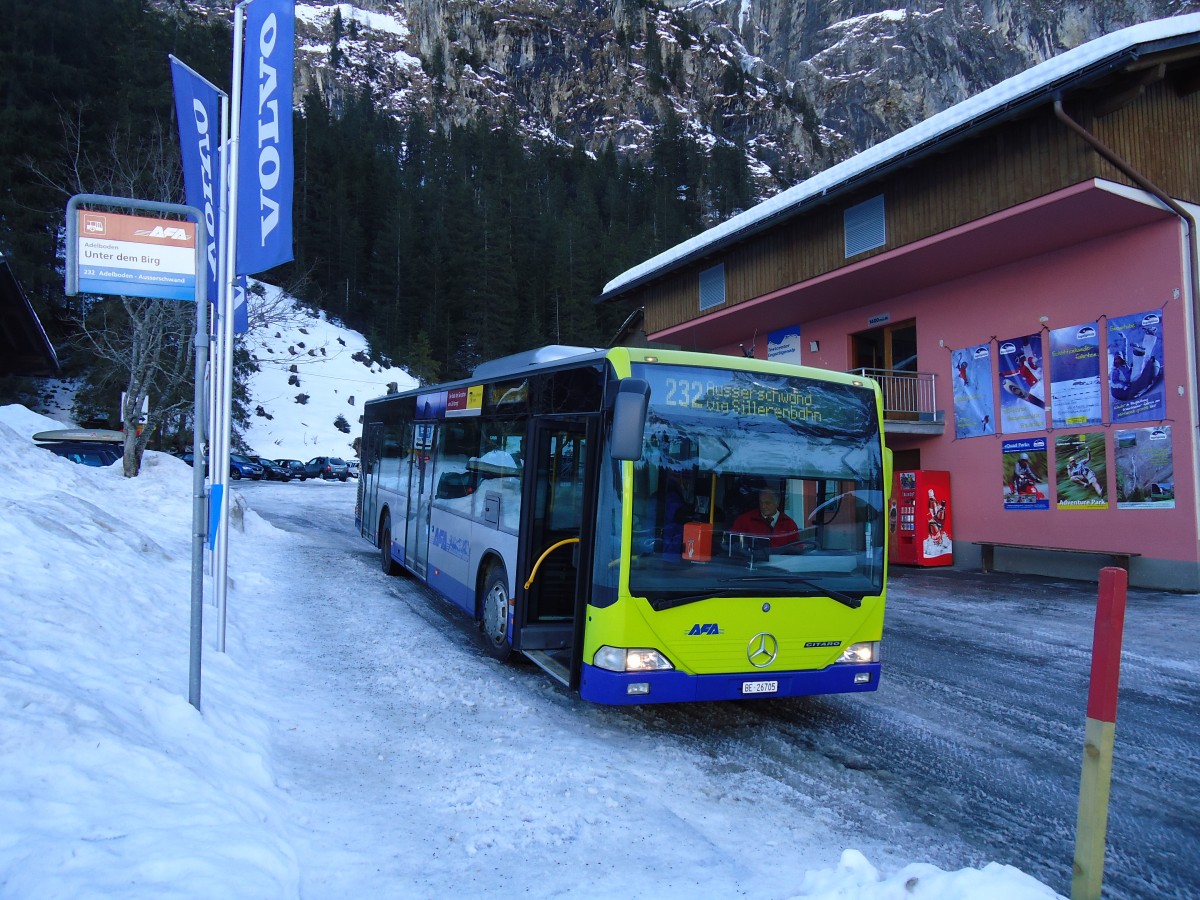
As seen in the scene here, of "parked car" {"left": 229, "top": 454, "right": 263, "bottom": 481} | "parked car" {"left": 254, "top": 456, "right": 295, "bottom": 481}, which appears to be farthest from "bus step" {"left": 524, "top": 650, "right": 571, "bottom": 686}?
"parked car" {"left": 254, "top": 456, "right": 295, "bottom": 481}

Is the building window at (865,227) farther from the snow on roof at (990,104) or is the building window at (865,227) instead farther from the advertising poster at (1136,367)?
the advertising poster at (1136,367)

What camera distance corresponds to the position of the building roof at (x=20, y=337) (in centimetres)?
1469

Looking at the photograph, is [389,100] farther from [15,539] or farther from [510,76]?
[15,539]

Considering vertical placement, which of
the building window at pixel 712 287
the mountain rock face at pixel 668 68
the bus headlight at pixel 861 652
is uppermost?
the mountain rock face at pixel 668 68

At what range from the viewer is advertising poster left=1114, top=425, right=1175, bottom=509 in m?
13.2

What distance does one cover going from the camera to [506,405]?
773cm

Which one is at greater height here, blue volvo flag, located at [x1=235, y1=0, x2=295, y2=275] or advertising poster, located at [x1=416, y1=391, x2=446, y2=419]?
blue volvo flag, located at [x1=235, y1=0, x2=295, y2=275]

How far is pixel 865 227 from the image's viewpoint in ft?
57.6

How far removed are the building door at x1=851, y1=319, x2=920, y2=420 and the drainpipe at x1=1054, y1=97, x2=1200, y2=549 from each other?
216 inches

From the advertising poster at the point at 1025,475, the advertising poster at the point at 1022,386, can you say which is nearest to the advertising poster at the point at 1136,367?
the advertising poster at the point at 1022,386

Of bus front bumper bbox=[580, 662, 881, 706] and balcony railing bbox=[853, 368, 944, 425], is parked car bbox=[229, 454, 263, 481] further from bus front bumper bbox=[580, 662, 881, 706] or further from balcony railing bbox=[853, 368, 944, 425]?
bus front bumper bbox=[580, 662, 881, 706]

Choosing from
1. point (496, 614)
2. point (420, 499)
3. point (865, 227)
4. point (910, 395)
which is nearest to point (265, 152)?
point (496, 614)

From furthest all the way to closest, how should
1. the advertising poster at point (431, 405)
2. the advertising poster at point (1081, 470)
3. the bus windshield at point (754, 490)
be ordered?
1. the advertising poster at point (1081, 470)
2. the advertising poster at point (431, 405)
3. the bus windshield at point (754, 490)

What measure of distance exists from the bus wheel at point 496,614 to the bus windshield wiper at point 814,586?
2512 millimetres
